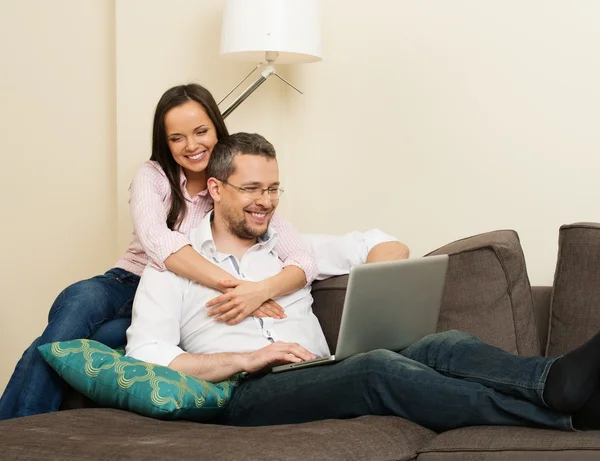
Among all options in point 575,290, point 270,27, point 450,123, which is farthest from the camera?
point 450,123

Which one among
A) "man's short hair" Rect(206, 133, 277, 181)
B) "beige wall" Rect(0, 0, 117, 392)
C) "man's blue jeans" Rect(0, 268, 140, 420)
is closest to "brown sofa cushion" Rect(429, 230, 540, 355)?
"man's short hair" Rect(206, 133, 277, 181)

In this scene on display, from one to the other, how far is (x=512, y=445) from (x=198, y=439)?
0.64 meters

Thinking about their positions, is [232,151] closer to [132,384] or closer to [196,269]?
[196,269]

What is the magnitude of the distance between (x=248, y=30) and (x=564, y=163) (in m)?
1.21

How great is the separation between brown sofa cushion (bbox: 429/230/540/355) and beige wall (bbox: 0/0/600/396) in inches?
27.8

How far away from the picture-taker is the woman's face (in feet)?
9.36

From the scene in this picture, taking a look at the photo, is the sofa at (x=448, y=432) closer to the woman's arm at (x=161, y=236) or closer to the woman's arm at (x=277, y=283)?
the woman's arm at (x=277, y=283)

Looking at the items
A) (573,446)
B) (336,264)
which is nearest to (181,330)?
(336,264)

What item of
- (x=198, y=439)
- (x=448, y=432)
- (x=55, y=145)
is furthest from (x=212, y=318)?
(x=55, y=145)

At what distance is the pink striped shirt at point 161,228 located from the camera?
2629 millimetres

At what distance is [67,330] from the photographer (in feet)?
8.18

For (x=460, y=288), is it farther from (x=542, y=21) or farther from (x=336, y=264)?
(x=542, y=21)

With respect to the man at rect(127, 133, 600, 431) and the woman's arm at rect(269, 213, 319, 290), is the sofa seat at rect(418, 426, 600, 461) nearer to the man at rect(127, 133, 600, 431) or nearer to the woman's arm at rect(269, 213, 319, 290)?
the man at rect(127, 133, 600, 431)

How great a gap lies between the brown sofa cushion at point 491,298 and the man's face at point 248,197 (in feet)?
1.86
